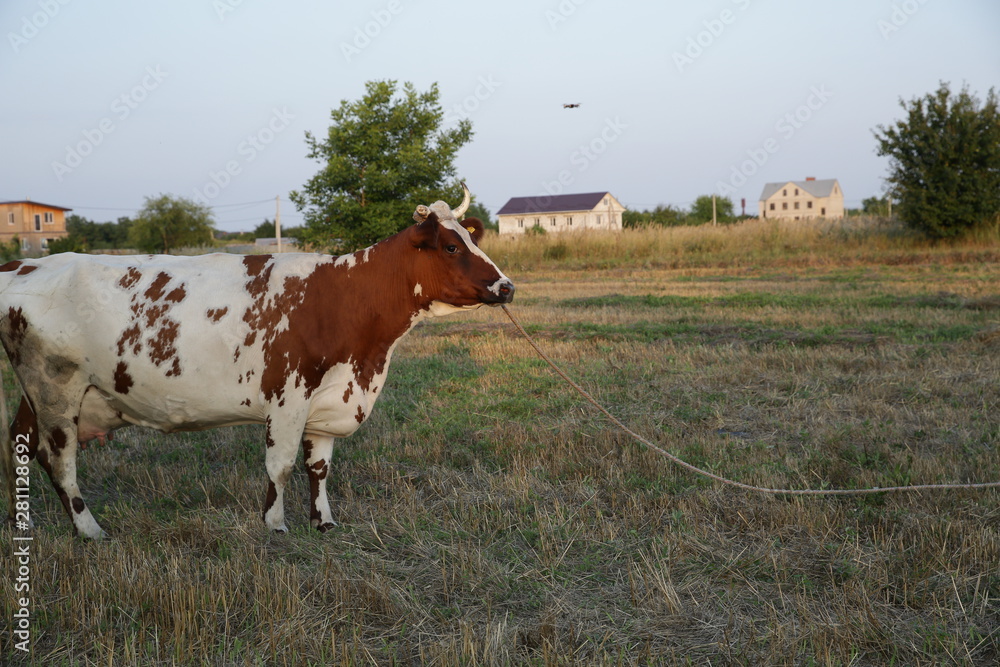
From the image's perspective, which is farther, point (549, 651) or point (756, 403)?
point (756, 403)

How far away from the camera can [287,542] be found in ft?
14.2

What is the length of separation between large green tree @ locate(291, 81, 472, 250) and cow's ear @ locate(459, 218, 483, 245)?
798 inches

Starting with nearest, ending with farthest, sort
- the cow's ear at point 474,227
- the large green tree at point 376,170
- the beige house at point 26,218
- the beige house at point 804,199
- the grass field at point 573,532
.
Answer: the grass field at point 573,532 < the cow's ear at point 474,227 < the large green tree at point 376,170 < the beige house at point 26,218 < the beige house at point 804,199

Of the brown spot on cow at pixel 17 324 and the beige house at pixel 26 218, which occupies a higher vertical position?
the beige house at pixel 26 218

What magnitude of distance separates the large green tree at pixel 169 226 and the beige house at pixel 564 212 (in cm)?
3121

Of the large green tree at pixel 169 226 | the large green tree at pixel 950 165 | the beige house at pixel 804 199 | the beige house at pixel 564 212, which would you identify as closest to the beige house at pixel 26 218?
the large green tree at pixel 169 226

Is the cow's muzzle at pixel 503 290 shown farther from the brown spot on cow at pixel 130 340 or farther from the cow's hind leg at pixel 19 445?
the cow's hind leg at pixel 19 445

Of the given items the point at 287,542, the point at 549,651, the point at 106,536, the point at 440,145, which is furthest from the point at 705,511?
the point at 440,145

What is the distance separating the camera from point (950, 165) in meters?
27.2

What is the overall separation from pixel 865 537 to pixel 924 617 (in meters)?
0.87

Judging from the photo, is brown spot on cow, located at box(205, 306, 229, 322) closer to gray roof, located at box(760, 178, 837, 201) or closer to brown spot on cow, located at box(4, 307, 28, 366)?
brown spot on cow, located at box(4, 307, 28, 366)

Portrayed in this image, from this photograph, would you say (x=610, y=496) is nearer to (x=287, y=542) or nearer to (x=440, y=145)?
(x=287, y=542)

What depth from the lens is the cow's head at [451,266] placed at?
4512 mm

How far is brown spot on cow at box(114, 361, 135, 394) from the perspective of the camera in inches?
176
